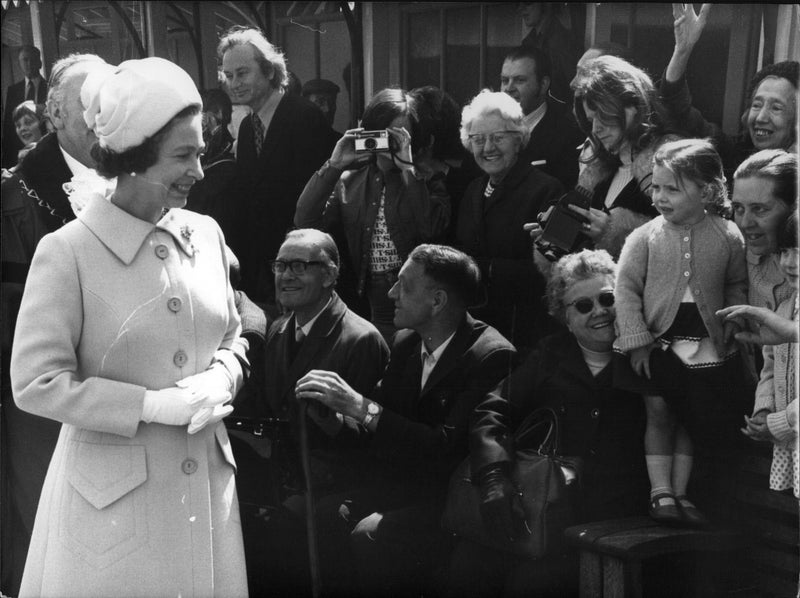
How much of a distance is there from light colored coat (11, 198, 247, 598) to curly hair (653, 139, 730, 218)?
5.50 feet

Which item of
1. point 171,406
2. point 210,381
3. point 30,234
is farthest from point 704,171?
point 30,234

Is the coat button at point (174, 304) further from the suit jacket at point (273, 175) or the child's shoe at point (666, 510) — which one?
the child's shoe at point (666, 510)

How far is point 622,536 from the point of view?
12.0 ft

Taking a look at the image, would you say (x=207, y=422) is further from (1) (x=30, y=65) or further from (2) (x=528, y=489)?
(1) (x=30, y=65)

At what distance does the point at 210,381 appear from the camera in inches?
129

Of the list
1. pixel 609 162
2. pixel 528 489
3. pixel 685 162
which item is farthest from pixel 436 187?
pixel 528 489

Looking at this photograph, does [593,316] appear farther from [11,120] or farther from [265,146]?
[11,120]

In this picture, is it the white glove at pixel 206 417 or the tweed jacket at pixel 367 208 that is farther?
the tweed jacket at pixel 367 208

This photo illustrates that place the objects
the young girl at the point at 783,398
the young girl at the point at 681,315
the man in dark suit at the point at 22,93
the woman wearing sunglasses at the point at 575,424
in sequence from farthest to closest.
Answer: the man in dark suit at the point at 22,93 < the woman wearing sunglasses at the point at 575,424 < the young girl at the point at 681,315 < the young girl at the point at 783,398

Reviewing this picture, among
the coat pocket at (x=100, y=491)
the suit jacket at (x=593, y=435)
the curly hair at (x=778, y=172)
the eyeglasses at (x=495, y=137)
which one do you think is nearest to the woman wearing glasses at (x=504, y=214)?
the eyeglasses at (x=495, y=137)

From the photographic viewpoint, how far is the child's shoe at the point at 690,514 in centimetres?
379

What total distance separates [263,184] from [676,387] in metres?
1.71

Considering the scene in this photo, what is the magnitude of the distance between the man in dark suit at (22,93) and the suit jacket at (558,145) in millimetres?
1888

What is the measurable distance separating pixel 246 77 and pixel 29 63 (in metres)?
0.85
